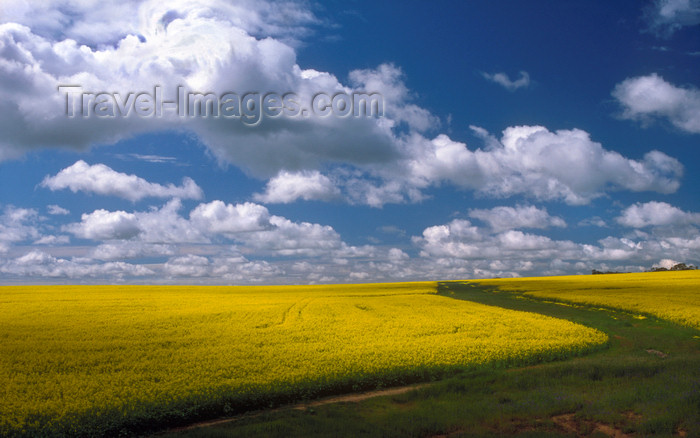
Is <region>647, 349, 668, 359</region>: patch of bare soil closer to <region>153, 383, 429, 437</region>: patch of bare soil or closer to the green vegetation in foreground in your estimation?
the green vegetation in foreground

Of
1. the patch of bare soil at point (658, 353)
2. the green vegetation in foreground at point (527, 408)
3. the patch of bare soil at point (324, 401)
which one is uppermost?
the green vegetation in foreground at point (527, 408)

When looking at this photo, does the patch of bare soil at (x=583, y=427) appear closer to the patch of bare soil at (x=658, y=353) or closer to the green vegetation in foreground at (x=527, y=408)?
the green vegetation in foreground at (x=527, y=408)

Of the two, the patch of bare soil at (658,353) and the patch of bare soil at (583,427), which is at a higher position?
the patch of bare soil at (583,427)

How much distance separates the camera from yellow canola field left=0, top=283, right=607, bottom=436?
40.9ft

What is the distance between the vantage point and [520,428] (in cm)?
1076

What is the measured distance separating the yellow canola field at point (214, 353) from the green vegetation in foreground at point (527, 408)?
1738 millimetres

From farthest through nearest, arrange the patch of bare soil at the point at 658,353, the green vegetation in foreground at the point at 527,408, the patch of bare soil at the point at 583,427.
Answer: the patch of bare soil at the point at 658,353
the green vegetation in foreground at the point at 527,408
the patch of bare soil at the point at 583,427

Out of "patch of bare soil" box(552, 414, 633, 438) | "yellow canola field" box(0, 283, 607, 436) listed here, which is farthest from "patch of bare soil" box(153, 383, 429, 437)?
"patch of bare soil" box(552, 414, 633, 438)

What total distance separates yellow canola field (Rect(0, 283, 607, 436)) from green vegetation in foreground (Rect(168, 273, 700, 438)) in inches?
68.4

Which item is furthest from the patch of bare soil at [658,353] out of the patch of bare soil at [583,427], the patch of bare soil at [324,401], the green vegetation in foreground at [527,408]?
the patch of bare soil at [324,401]

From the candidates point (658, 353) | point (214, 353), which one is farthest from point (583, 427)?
point (214, 353)

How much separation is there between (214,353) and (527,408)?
39.9ft

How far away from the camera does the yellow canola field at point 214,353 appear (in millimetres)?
12477

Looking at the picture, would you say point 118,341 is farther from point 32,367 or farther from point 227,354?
point 227,354
